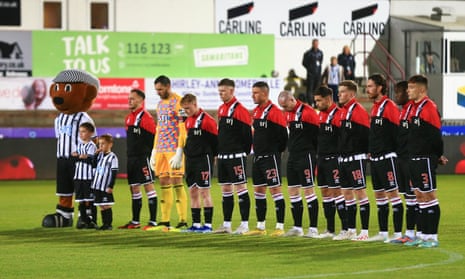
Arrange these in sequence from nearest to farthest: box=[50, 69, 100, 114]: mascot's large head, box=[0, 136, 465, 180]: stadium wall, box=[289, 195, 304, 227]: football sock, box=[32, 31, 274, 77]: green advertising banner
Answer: box=[289, 195, 304, 227]: football sock
box=[50, 69, 100, 114]: mascot's large head
box=[0, 136, 465, 180]: stadium wall
box=[32, 31, 274, 77]: green advertising banner

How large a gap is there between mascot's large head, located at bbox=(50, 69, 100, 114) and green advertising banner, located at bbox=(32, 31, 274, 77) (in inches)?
694

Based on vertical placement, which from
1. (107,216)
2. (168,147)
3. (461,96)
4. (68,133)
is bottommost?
(107,216)

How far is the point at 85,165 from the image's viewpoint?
19.2 m

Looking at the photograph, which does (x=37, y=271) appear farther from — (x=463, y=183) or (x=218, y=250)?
(x=463, y=183)

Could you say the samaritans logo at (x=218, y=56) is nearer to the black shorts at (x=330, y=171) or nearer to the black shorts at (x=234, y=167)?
the black shorts at (x=234, y=167)

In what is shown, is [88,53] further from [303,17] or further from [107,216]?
[107,216]

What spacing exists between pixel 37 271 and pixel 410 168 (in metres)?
5.01

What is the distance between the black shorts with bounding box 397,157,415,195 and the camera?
16359 millimetres

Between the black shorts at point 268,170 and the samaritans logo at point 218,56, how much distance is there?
70.9 feet

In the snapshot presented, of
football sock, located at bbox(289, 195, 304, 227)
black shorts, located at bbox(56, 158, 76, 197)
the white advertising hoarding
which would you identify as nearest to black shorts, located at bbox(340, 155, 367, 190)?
football sock, located at bbox(289, 195, 304, 227)

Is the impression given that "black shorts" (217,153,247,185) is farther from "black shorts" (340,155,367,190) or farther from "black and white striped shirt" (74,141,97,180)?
"black and white striped shirt" (74,141,97,180)

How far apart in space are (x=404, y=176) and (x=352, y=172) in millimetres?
739

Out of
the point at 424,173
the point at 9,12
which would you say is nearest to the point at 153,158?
the point at 424,173

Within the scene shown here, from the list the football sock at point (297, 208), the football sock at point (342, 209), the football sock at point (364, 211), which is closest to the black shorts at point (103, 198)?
the football sock at point (297, 208)
